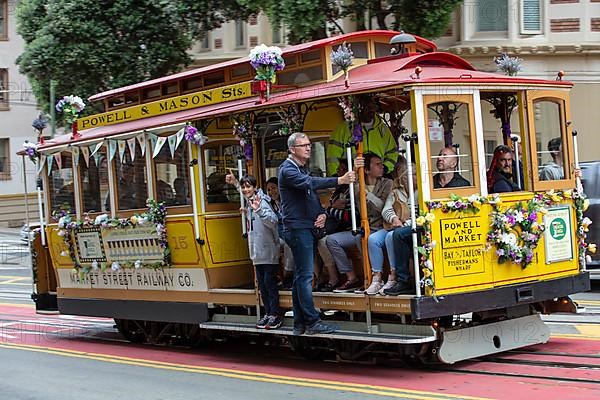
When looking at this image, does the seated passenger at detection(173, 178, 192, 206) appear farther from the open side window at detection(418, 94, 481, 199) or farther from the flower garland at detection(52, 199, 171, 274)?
the open side window at detection(418, 94, 481, 199)

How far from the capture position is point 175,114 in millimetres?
12188

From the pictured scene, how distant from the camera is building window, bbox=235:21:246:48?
30344mm

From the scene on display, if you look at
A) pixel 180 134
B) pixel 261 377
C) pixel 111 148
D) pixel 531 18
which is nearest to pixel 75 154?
pixel 111 148

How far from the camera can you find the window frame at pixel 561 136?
10.1 metres

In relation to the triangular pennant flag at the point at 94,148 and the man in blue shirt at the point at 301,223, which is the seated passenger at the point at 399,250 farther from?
the triangular pennant flag at the point at 94,148

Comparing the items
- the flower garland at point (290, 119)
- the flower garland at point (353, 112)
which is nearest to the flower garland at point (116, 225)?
the flower garland at point (290, 119)

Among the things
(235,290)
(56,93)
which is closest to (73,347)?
(235,290)

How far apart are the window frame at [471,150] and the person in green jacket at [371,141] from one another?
899 millimetres

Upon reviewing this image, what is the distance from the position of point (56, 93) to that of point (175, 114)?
12850mm

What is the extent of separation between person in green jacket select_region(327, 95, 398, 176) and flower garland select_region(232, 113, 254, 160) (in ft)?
3.10

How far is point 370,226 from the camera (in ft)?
32.8

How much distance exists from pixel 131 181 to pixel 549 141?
5.38 metres

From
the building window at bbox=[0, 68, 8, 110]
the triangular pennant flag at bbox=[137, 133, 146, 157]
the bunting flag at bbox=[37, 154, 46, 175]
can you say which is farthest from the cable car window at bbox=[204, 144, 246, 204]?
the building window at bbox=[0, 68, 8, 110]

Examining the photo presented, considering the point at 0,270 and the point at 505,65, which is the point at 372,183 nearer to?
the point at 505,65
